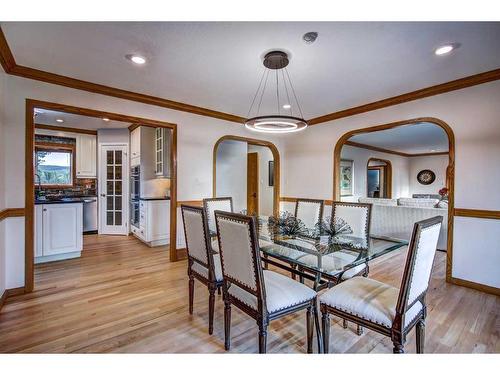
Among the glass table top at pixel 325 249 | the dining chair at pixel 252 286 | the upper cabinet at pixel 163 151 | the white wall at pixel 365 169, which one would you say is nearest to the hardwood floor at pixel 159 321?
the dining chair at pixel 252 286

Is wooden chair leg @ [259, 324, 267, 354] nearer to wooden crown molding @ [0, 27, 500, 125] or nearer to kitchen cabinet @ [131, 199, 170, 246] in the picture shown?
wooden crown molding @ [0, 27, 500, 125]

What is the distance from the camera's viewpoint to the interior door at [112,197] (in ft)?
17.7

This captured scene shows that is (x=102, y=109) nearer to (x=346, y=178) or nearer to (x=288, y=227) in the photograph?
(x=288, y=227)

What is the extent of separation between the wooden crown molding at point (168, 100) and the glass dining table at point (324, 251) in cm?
206

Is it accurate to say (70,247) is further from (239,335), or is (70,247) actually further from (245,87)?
(245,87)

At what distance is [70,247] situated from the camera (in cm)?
366

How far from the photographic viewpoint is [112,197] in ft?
17.8

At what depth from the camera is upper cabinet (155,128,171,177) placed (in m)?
4.68

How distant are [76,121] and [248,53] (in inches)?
173

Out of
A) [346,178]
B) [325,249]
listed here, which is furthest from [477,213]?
[346,178]

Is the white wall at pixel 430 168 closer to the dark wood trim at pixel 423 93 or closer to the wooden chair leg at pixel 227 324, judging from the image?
the dark wood trim at pixel 423 93
